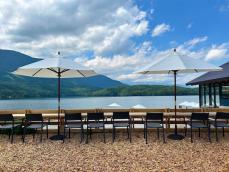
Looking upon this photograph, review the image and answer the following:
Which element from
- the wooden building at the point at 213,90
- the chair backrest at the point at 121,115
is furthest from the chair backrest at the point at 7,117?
the wooden building at the point at 213,90

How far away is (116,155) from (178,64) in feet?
10.1

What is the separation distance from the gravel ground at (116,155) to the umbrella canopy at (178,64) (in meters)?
1.99

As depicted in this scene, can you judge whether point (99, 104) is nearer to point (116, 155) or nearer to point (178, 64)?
point (178, 64)

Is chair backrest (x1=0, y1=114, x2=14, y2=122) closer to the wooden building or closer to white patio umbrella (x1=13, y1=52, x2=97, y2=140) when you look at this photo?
white patio umbrella (x1=13, y1=52, x2=97, y2=140)

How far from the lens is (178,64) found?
25.2ft

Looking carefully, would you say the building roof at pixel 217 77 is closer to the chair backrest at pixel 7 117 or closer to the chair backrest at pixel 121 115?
the chair backrest at pixel 121 115

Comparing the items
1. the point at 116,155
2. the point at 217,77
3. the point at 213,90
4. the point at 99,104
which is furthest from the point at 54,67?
the point at 99,104

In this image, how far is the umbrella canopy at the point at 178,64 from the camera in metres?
7.59

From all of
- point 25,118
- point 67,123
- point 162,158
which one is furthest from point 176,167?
point 25,118

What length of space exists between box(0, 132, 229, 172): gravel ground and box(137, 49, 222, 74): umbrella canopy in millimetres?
1985

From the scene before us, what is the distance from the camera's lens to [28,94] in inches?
4658

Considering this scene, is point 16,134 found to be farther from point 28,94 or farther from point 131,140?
point 28,94

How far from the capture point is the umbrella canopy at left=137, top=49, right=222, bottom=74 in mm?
7594

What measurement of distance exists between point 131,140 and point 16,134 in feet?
12.1
